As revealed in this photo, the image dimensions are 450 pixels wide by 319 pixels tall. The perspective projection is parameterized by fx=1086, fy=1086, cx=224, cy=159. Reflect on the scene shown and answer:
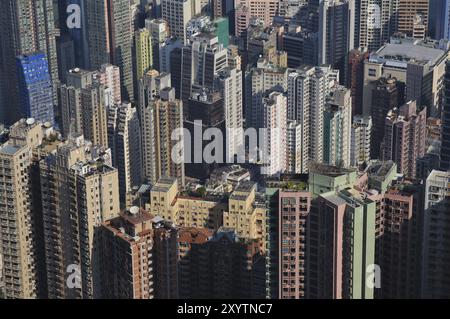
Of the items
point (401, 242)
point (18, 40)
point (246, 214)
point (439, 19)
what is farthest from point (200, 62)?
point (401, 242)

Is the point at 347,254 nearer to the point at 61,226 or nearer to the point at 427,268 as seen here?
the point at 427,268

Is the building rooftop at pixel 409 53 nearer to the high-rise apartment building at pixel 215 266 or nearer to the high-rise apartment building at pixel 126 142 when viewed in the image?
the high-rise apartment building at pixel 126 142

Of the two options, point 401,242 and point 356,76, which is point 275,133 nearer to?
point 356,76

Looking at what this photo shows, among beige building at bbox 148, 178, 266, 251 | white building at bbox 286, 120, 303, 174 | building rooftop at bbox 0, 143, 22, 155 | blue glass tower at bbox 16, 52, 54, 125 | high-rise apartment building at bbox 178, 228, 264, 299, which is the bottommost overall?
white building at bbox 286, 120, 303, 174

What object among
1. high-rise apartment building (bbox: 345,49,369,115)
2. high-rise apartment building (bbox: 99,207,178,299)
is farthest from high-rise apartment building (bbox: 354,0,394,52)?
high-rise apartment building (bbox: 99,207,178,299)

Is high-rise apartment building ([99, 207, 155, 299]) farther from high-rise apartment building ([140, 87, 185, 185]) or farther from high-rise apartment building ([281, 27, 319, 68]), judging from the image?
high-rise apartment building ([281, 27, 319, 68])

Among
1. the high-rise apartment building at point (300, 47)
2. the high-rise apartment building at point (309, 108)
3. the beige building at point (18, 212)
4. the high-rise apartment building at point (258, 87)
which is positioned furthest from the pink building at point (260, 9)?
the beige building at point (18, 212)
